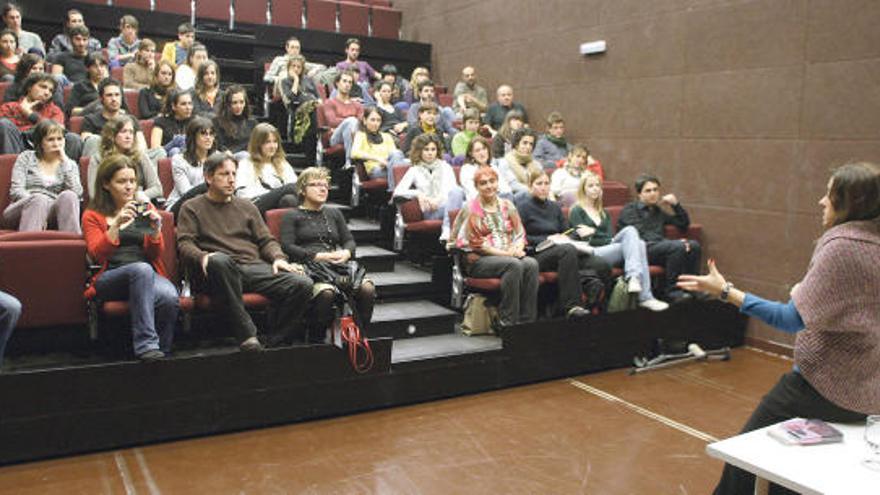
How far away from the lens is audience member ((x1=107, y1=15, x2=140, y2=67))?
5.60m

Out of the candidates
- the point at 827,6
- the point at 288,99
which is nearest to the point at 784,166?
the point at 827,6

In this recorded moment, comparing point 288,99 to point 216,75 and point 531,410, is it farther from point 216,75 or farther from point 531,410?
point 531,410

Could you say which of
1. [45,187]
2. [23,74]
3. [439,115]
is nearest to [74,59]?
[23,74]

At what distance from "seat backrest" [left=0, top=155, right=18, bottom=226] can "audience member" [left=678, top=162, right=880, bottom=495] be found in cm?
323

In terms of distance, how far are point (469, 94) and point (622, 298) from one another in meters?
2.98

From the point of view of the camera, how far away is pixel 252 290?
3086mm

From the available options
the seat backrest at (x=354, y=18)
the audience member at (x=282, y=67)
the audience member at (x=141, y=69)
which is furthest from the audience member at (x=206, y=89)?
the seat backrest at (x=354, y=18)

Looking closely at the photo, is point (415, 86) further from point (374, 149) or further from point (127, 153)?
point (127, 153)

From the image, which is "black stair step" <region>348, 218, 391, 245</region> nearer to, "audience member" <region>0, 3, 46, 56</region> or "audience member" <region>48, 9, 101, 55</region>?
"audience member" <region>48, 9, 101, 55</region>

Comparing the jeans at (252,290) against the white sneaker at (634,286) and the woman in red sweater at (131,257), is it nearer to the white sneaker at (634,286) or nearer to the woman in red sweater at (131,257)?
the woman in red sweater at (131,257)

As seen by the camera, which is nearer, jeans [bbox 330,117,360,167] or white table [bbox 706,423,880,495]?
white table [bbox 706,423,880,495]

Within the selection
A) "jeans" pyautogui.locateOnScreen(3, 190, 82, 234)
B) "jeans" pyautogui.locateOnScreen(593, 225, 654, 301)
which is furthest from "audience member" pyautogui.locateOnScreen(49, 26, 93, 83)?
"jeans" pyautogui.locateOnScreen(593, 225, 654, 301)

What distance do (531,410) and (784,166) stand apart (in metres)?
2.18

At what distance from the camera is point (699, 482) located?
2518 millimetres
